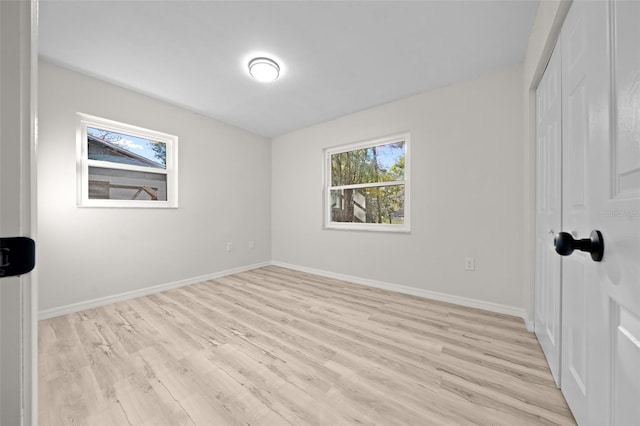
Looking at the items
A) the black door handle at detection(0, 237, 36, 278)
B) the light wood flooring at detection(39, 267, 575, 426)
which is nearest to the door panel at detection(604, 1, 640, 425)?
the light wood flooring at detection(39, 267, 575, 426)

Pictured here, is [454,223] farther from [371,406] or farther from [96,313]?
[96,313]

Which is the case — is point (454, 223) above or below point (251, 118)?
below

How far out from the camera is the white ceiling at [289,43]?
174 cm

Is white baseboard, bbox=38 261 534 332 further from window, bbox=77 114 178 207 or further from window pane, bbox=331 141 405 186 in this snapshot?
window pane, bbox=331 141 405 186

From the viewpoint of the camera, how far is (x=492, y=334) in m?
1.91

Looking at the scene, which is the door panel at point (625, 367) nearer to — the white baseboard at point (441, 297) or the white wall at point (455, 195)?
the white baseboard at point (441, 297)

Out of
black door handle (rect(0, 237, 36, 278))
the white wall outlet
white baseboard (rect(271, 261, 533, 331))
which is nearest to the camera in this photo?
black door handle (rect(0, 237, 36, 278))

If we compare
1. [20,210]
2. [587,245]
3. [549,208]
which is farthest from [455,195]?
[20,210]

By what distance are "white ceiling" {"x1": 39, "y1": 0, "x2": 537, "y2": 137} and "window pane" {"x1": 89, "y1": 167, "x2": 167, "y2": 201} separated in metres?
1.00

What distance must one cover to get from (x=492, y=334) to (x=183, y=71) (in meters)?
3.71

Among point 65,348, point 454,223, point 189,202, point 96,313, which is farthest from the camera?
point 189,202

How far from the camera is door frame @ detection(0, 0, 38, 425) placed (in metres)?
0.35

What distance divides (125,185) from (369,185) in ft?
10.1

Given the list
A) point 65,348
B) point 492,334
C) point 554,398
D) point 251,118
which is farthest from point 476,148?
point 65,348
